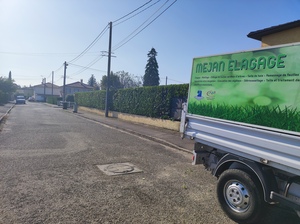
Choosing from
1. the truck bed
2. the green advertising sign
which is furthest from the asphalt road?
the green advertising sign

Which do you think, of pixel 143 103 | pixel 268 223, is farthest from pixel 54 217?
pixel 143 103

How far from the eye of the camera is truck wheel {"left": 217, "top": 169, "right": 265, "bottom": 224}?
11.4 feet

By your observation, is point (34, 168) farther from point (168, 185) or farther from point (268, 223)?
point (268, 223)

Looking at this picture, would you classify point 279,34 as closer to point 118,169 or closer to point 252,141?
point 252,141

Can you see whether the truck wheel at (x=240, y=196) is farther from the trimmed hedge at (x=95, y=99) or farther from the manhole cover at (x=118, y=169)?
the trimmed hedge at (x=95, y=99)

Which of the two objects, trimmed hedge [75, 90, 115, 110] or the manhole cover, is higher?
trimmed hedge [75, 90, 115, 110]

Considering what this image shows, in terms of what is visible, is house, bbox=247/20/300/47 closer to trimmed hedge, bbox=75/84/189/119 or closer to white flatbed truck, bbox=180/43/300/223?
trimmed hedge, bbox=75/84/189/119

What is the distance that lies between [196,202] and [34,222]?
8.69ft

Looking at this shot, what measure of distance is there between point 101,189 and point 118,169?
142 centimetres

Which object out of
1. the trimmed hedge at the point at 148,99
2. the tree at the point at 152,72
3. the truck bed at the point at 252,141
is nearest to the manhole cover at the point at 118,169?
the truck bed at the point at 252,141

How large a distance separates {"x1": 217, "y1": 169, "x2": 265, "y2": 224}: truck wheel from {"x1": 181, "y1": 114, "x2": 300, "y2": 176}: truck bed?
345 mm

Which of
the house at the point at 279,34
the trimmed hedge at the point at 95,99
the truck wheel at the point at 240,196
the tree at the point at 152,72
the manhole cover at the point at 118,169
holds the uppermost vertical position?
the tree at the point at 152,72

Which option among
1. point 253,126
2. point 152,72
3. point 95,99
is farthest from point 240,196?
point 152,72

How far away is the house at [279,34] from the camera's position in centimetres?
896
